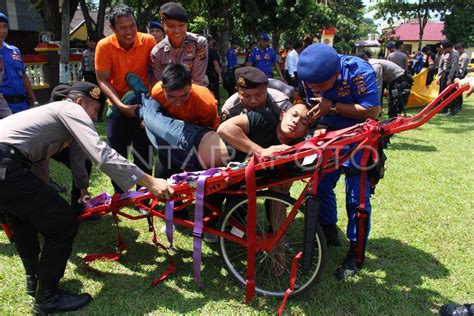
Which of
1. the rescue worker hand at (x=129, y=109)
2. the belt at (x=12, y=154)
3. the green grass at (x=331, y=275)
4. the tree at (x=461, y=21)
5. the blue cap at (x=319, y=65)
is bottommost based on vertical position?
the green grass at (x=331, y=275)

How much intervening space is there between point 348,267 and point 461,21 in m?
27.5

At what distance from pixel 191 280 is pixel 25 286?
3.78ft

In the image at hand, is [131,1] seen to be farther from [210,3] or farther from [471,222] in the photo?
[471,222]

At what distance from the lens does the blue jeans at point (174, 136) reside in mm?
2977

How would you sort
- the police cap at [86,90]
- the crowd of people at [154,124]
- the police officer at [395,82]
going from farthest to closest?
1. the police officer at [395,82]
2. the police cap at [86,90]
3. the crowd of people at [154,124]

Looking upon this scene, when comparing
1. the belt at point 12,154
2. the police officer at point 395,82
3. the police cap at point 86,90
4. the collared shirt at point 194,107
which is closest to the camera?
the belt at point 12,154

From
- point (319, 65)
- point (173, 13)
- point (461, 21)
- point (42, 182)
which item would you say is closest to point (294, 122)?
point (319, 65)

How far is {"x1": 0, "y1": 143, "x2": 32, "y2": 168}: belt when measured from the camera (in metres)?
2.28

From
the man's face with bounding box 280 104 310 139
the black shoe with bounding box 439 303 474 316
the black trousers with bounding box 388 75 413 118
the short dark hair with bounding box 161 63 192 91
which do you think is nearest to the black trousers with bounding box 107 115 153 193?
the short dark hair with bounding box 161 63 192 91

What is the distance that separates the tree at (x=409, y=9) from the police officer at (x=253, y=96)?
26025 millimetres

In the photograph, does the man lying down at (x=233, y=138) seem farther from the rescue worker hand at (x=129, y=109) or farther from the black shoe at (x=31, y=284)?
the black shoe at (x=31, y=284)

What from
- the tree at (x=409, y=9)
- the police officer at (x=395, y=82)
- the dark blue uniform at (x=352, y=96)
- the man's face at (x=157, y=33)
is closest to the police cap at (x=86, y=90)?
the dark blue uniform at (x=352, y=96)

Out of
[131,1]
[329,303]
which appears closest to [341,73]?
[329,303]

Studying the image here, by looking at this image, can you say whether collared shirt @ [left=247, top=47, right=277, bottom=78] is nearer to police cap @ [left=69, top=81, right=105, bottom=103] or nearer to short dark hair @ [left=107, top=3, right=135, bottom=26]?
short dark hair @ [left=107, top=3, right=135, bottom=26]
